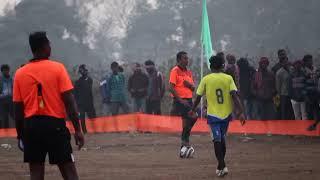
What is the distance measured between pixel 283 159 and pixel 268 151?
194 centimetres

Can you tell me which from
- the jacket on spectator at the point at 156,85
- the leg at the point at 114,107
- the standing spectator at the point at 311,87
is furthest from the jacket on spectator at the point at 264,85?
the leg at the point at 114,107

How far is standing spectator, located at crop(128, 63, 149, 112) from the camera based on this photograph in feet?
76.9

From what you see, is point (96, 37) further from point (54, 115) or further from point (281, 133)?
point (54, 115)

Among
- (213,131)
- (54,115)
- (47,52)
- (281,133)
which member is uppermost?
(47,52)

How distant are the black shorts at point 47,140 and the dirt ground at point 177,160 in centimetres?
385

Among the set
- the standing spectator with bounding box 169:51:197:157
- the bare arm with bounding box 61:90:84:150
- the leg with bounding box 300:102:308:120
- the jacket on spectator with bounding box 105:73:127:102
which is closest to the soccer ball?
the standing spectator with bounding box 169:51:197:157

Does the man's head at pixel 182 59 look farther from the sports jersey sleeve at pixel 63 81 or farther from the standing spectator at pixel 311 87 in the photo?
the sports jersey sleeve at pixel 63 81

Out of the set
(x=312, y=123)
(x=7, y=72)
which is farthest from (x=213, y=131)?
(x=7, y=72)

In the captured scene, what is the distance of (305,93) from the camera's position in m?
19.3

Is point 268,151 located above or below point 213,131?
below

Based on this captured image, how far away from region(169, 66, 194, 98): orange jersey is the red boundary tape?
553 centimetres

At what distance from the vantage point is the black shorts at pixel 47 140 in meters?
7.44

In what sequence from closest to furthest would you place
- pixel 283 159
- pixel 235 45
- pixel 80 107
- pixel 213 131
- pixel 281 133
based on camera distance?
pixel 213 131
pixel 283 159
pixel 281 133
pixel 80 107
pixel 235 45

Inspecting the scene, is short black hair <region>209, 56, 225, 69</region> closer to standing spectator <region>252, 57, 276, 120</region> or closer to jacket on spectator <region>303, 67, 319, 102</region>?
jacket on spectator <region>303, 67, 319, 102</region>
